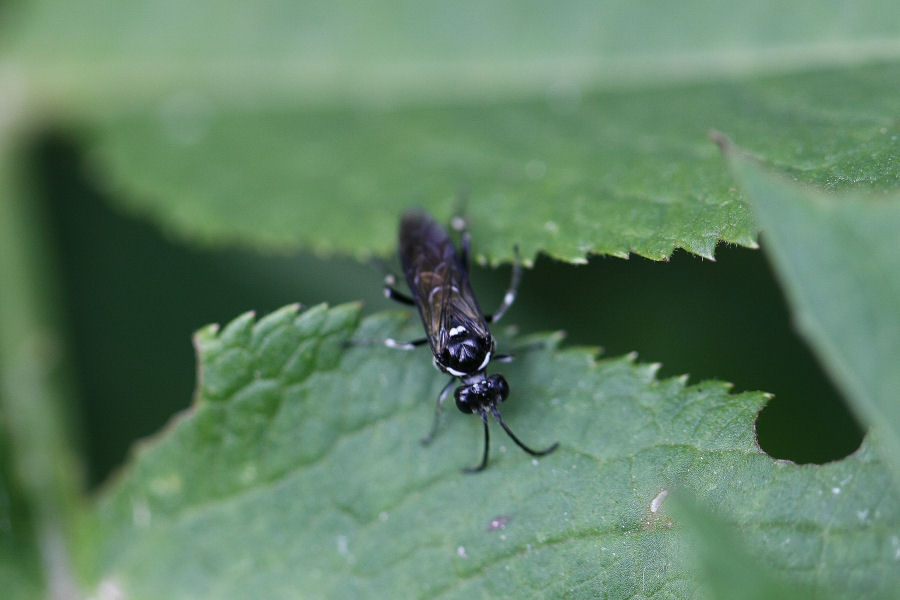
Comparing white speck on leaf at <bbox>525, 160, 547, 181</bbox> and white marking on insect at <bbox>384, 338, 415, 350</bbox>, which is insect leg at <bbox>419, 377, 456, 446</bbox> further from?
white speck on leaf at <bbox>525, 160, 547, 181</bbox>

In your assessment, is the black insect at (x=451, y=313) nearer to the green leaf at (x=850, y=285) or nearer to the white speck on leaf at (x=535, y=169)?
the white speck on leaf at (x=535, y=169)

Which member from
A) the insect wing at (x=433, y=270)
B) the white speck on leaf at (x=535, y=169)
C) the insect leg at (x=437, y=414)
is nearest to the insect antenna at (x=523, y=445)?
the insect leg at (x=437, y=414)

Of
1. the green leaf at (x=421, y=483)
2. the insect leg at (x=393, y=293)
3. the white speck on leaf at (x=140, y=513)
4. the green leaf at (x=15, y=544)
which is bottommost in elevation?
the green leaf at (x=15, y=544)

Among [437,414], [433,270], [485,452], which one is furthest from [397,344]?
[433,270]

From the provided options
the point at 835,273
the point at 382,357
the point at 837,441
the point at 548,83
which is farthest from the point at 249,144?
the point at 835,273

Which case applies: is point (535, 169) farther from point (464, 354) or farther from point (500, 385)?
point (500, 385)

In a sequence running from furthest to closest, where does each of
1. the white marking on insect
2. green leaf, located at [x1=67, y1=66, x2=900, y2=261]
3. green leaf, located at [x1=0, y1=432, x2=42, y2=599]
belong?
green leaf, located at [x1=0, y1=432, x2=42, y2=599] → the white marking on insect → green leaf, located at [x1=67, y1=66, x2=900, y2=261]

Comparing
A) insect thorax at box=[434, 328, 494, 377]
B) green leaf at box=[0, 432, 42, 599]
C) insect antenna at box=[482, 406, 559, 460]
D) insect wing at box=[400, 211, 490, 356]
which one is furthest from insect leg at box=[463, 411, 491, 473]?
green leaf at box=[0, 432, 42, 599]
